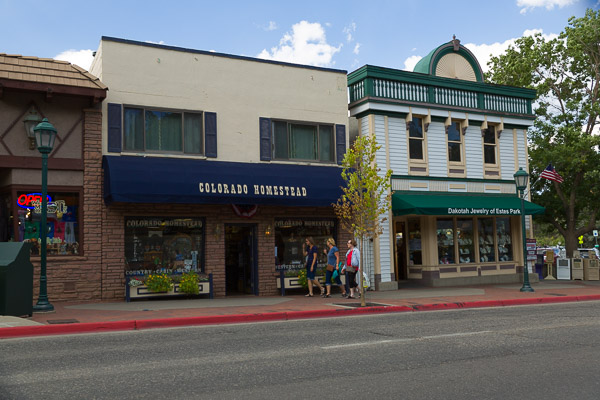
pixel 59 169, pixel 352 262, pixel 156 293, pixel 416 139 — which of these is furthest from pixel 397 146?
pixel 59 169

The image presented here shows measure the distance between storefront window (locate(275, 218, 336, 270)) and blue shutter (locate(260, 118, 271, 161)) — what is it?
2039mm

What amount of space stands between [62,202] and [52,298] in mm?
2484

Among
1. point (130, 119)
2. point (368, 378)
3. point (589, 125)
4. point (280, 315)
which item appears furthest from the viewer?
point (589, 125)

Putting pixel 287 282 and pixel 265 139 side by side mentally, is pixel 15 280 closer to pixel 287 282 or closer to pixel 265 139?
pixel 287 282

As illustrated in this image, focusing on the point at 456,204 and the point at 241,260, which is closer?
the point at 241,260

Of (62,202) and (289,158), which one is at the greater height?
(289,158)

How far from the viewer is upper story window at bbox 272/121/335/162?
18125 millimetres

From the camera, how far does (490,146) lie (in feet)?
72.0

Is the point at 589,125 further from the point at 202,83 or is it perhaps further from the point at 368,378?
the point at 368,378

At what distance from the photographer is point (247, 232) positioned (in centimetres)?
1772

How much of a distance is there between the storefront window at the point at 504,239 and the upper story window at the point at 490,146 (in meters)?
2.30

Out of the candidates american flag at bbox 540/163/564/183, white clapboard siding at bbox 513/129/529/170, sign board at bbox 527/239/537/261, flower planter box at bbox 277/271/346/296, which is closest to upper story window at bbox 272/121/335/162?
flower planter box at bbox 277/271/346/296

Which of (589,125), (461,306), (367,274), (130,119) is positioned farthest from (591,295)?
(130,119)

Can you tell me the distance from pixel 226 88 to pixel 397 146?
6270mm
